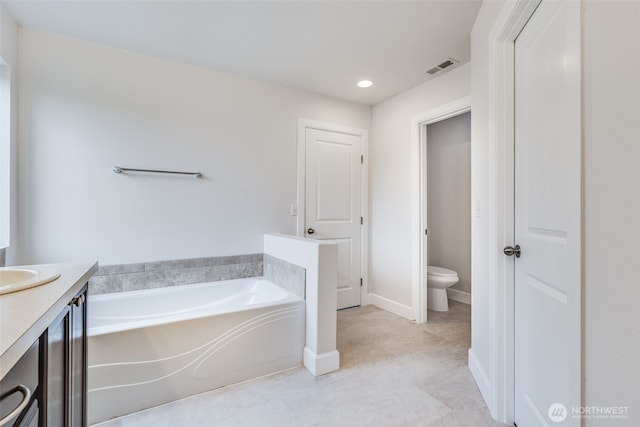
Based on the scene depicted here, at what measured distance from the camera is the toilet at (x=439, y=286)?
327 cm

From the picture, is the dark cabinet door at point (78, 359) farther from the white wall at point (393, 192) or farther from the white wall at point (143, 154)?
the white wall at point (393, 192)

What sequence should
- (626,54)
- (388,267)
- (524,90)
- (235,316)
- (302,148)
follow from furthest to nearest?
(388,267) < (302,148) < (235,316) < (524,90) < (626,54)

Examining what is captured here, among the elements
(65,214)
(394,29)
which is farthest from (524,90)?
(65,214)

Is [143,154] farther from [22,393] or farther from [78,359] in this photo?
[22,393]

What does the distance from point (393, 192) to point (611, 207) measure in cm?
252

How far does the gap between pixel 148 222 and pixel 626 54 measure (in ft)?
9.02

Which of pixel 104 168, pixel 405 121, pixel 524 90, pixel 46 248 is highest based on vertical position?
pixel 405 121

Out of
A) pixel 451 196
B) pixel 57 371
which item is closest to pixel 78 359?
pixel 57 371

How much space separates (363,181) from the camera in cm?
356

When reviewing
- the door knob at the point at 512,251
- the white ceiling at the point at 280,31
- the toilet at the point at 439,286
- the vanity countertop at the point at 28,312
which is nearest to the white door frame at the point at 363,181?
the white ceiling at the point at 280,31

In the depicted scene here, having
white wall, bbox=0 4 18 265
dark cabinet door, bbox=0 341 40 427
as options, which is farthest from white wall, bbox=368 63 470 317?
white wall, bbox=0 4 18 265

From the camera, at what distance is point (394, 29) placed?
2.10 meters

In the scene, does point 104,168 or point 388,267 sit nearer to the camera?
point 104,168

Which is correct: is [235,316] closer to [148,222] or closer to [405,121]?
[148,222]
